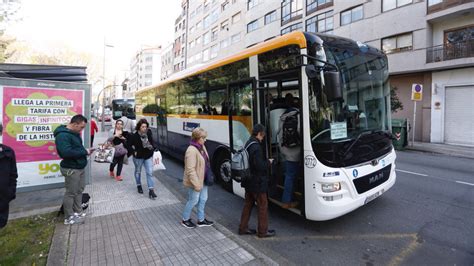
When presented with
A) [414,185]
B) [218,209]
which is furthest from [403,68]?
[218,209]

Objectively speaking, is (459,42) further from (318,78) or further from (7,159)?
(7,159)

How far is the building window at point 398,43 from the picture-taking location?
17141 millimetres

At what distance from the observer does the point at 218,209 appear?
202 inches

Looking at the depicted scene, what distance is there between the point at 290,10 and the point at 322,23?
14.7 ft

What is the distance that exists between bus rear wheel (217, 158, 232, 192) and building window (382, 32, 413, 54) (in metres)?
17.0

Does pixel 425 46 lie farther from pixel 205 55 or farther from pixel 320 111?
pixel 205 55

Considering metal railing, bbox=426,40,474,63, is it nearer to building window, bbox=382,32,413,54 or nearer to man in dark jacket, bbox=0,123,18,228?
building window, bbox=382,32,413,54

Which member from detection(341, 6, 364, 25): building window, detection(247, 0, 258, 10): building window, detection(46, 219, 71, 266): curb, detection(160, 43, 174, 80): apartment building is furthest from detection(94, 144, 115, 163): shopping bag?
detection(160, 43, 174, 80): apartment building

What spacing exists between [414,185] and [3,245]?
8.10 metres

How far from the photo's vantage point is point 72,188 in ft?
13.5

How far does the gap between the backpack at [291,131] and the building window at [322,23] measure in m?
20.8

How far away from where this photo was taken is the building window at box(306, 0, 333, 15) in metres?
22.2

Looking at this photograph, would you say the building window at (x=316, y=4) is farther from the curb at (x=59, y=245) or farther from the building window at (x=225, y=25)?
the curb at (x=59, y=245)

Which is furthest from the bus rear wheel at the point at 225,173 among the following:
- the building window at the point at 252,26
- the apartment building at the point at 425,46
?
the building window at the point at 252,26
